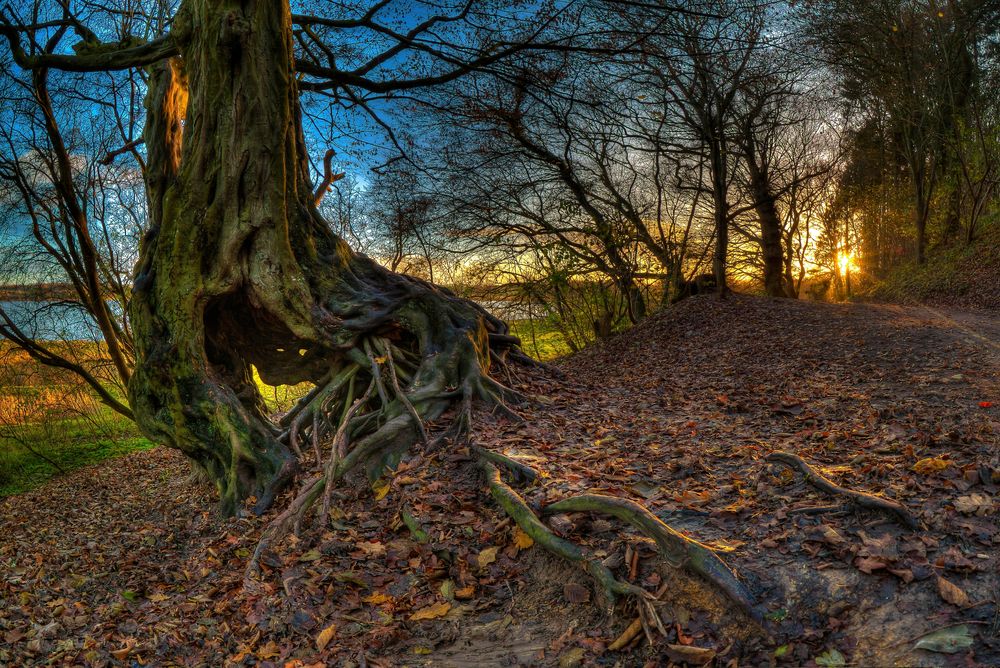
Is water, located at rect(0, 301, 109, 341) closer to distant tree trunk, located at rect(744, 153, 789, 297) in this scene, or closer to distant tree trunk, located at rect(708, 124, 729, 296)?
distant tree trunk, located at rect(708, 124, 729, 296)

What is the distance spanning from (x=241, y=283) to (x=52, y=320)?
404 inches

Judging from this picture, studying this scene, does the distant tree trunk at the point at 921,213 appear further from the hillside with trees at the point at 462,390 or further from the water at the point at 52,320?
the water at the point at 52,320

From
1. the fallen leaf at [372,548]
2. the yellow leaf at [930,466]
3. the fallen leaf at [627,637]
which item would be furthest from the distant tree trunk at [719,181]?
the fallen leaf at [627,637]

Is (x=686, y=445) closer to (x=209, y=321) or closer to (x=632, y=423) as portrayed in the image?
(x=632, y=423)

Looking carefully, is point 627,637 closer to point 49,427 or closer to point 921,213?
point 49,427

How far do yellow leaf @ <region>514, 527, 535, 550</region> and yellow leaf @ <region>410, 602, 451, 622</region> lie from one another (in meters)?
0.61

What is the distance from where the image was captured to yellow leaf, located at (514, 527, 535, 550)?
4.04m

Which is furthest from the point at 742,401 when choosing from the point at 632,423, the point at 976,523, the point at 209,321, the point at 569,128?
the point at 569,128

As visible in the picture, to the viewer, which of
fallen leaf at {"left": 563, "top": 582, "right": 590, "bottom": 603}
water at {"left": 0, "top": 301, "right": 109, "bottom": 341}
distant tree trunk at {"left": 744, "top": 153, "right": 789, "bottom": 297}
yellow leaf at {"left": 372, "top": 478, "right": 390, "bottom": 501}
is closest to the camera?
fallen leaf at {"left": 563, "top": 582, "right": 590, "bottom": 603}

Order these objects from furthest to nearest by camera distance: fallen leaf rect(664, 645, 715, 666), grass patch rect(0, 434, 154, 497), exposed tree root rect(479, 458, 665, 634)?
grass patch rect(0, 434, 154, 497) → exposed tree root rect(479, 458, 665, 634) → fallen leaf rect(664, 645, 715, 666)

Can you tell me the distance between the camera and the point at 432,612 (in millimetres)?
3777

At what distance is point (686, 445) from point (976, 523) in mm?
2304

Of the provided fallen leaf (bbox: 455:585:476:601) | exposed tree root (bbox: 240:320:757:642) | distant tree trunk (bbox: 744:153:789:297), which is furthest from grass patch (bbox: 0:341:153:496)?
distant tree trunk (bbox: 744:153:789:297)

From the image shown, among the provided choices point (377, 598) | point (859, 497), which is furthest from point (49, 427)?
point (859, 497)
